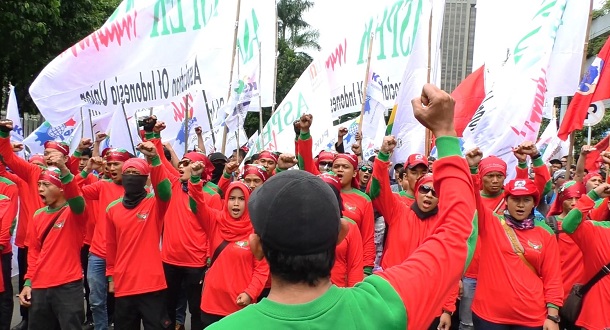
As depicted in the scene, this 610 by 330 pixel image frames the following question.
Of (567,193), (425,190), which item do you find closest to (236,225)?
(425,190)

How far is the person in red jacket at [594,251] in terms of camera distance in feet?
14.8

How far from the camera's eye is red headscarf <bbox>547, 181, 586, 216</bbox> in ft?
17.6

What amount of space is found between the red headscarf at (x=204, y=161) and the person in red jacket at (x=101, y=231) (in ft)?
2.12

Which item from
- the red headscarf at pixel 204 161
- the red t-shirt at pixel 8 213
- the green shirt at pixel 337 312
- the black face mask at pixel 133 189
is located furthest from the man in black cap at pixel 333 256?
the red t-shirt at pixel 8 213

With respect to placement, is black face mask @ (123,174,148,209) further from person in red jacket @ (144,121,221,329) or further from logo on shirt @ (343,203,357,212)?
logo on shirt @ (343,203,357,212)

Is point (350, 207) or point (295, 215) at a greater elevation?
point (295, 215)

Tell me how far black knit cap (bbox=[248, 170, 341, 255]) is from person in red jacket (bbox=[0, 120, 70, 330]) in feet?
16.3

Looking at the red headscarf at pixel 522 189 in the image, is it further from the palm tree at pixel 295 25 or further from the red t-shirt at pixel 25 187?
the palm tree at pixel 295 25

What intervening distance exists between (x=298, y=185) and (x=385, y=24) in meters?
8.14

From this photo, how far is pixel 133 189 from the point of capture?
5.45 meters

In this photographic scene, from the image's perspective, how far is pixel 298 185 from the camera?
1.40 meters

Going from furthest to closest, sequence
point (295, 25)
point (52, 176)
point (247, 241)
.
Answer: point (295, 25) → point (52, 176) → point (247, 241)

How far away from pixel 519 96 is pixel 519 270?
2370mm

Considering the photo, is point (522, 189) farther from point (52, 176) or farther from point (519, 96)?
point (52, 176)
